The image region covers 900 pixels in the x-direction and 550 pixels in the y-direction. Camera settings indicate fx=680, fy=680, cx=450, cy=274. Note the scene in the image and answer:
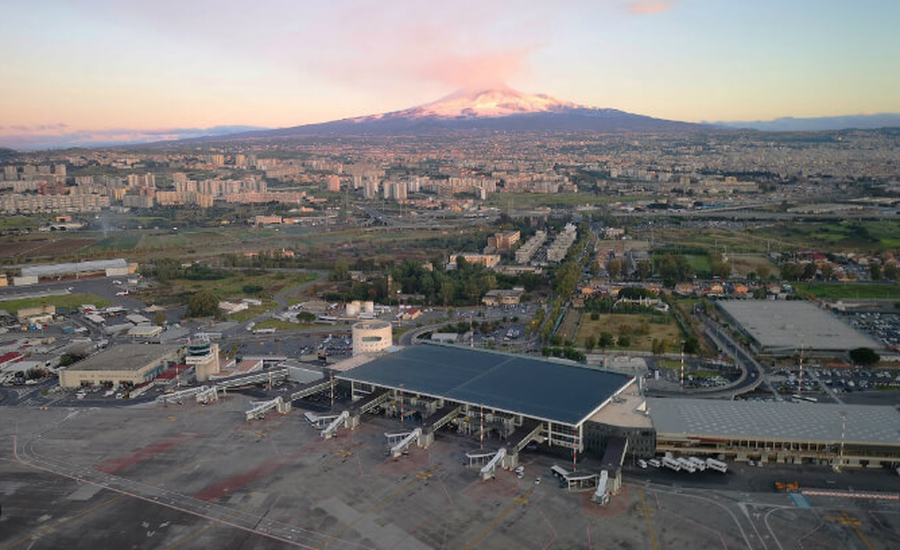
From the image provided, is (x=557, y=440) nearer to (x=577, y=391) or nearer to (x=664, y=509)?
(x=577, y=391)

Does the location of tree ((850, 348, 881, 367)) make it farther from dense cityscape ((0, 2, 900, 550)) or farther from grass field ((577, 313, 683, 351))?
grass field ((577, 313, 683, 351))

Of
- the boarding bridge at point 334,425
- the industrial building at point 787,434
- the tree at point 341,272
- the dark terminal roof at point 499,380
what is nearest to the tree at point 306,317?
the tree at point 341,272

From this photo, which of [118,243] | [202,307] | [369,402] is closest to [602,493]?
[369,402]

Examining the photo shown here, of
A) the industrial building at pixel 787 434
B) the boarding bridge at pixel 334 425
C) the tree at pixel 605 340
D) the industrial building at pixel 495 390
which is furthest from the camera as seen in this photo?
the tree at pixel 605 340

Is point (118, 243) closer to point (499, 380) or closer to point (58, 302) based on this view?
point (58, 302)

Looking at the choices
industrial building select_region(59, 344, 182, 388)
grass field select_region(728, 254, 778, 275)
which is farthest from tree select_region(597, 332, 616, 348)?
grass field select_region(728, 254, 778, 275)

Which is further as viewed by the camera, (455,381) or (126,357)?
(126,357)

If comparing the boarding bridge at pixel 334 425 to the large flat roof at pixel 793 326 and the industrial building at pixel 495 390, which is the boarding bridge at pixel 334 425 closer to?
the industrial building at pixel 495 390
